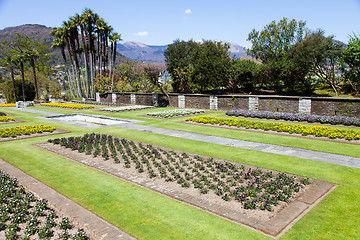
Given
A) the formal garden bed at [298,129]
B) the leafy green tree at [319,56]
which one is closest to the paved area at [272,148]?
the formal garden bed at [298,129]

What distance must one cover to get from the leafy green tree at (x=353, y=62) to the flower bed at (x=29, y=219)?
40.6m

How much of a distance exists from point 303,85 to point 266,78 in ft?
22.8

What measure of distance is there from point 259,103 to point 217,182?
18.7 meters

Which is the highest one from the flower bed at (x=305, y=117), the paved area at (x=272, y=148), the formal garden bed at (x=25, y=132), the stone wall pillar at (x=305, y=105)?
the stone wall pillar at (x=305, y=105)

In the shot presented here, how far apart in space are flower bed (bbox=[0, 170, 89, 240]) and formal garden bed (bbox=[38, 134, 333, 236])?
2.95 m

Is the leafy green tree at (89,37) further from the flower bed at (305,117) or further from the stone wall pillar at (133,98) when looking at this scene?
the flower bed at (305,117)

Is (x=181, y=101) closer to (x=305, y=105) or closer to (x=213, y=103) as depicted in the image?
(x=213, y=103)

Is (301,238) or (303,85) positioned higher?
(303,85)

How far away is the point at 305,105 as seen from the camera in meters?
22.9

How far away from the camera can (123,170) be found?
404 inches

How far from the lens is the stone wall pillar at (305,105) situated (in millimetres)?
22688

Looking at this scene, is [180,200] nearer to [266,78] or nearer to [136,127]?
[136,127]

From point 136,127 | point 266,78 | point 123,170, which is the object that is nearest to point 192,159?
point 123,170

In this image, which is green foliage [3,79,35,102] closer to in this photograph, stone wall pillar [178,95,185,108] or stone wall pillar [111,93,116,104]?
stone wall pillar [111,93,116,104]
